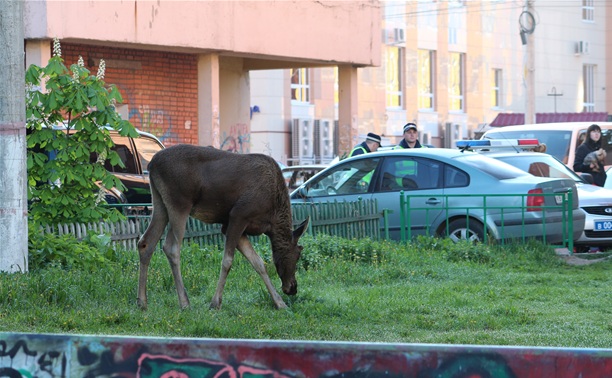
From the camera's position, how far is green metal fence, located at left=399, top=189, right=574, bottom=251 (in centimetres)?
1442

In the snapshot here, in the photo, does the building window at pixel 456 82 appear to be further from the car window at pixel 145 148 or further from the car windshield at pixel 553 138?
the car window at pixel 145 148

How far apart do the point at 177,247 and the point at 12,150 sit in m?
1.96

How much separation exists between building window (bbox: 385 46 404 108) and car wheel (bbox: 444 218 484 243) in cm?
2526

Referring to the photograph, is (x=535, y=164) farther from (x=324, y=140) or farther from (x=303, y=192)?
(x=324, y=140)

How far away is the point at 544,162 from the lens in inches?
650

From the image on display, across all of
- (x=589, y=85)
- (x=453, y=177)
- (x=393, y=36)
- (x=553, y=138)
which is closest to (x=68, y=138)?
(x=453, y=177)

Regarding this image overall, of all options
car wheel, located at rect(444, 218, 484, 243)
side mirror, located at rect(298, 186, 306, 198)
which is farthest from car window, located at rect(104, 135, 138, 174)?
car wheel, located at rect(444, 218, 484, 243)

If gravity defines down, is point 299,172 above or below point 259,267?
above

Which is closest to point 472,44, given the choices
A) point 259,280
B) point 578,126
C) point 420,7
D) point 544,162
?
point 420,7

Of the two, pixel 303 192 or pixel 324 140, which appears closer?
pixel 303 192

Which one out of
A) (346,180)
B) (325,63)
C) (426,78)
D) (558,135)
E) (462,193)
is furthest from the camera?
(426,78)

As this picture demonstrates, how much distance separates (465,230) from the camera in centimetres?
1469

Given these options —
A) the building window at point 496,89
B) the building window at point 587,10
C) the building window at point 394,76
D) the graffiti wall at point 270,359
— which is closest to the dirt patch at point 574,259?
the graffiti wall at point 270,359

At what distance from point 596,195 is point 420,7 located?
25571 millimetres
